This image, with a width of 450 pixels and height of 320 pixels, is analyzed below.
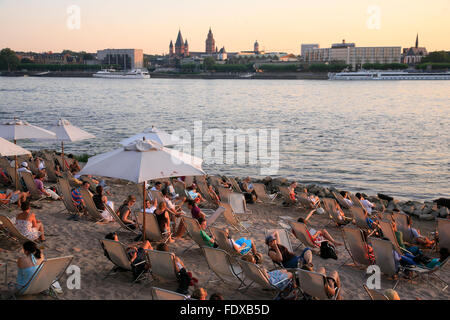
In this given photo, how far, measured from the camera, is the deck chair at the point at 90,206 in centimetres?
739

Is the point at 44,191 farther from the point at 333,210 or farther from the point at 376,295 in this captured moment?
the point at 376,295

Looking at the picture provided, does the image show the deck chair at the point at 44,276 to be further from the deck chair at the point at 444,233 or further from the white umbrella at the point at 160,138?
the white umbrella at the point at 160,138

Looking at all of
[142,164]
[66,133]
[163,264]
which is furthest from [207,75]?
[163,264]

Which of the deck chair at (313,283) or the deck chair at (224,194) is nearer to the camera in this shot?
the deck chair at (313,283)

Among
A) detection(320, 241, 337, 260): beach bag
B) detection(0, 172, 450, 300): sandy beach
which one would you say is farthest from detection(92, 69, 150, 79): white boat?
detection(320, 241, 337, 260): beach bag

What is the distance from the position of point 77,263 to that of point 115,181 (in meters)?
6.59

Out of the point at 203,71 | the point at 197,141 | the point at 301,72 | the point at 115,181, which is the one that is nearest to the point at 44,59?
the point at 203,71

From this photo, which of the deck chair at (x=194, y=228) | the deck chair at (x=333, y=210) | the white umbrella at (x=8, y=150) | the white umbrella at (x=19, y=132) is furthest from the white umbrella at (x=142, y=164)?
the white umbrella at (x=19, y=132)

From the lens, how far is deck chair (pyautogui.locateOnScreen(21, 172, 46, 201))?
886cm

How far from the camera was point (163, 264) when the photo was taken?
4801 mm

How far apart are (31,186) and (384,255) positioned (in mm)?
6969

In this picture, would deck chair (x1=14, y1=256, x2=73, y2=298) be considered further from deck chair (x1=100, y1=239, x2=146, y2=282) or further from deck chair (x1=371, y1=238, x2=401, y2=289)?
deck chair (x1=371, y1=238, x2=401, y2=289)

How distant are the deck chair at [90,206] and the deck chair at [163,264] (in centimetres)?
293
